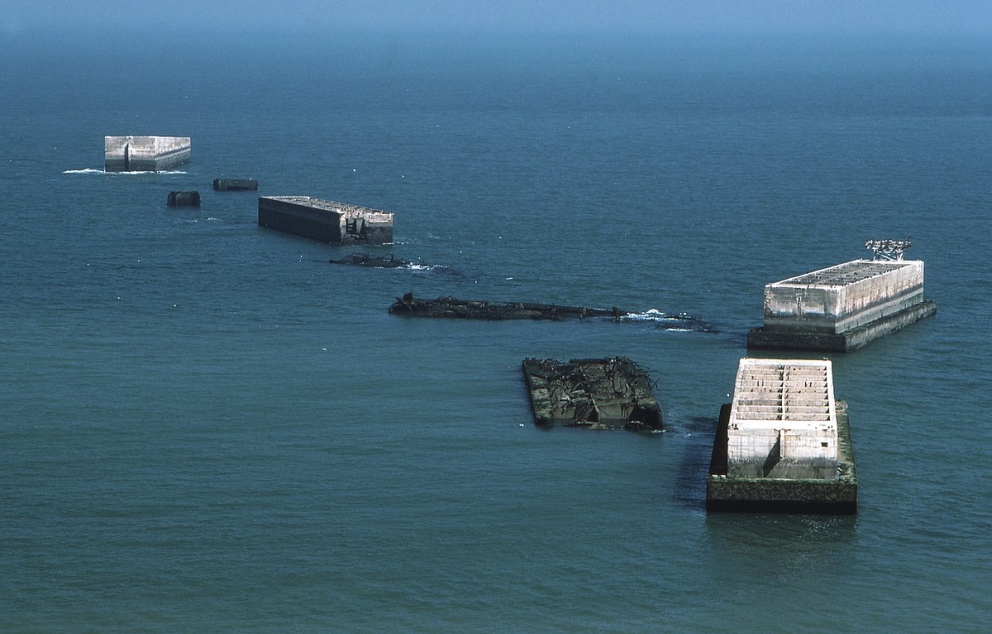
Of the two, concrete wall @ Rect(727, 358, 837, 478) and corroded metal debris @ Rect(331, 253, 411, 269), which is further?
corroded metal debris @ Rect(331, 253, 411, 269)

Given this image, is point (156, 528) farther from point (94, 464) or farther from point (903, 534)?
point (903, 534)

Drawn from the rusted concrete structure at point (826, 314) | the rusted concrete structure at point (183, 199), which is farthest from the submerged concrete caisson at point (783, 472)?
the rusted concrete structure at point (183, 199)

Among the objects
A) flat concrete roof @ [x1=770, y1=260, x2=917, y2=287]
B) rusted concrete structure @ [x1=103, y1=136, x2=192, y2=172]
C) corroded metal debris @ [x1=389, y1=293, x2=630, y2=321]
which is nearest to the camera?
flat concrete roof @ [x1=770, y1=260, x2=917, y2=287]

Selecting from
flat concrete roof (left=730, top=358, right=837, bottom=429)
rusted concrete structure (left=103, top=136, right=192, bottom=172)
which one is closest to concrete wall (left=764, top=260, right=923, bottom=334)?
flat concrete roof (left=730, top=358, right=837, bottom=429)

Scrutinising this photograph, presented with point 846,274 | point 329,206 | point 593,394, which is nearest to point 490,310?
point 846,274

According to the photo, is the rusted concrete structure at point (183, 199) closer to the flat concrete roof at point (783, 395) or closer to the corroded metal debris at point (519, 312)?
the corroded metal debris at point (519, 312)

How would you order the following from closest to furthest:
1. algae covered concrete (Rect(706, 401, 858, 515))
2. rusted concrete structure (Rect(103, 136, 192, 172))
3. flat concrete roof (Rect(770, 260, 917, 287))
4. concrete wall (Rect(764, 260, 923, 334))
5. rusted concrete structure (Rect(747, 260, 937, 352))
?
algae covered concrete (Rect(706, 401, 858, 515))
rusted concrete structure (Rect(747, 260, 937, 352))
concrete wall (Rect(764, 260, 923, 334))
flat concrete roof (Rect(770, 260, 917, 287))
rusted concrete structure (Rect(103, 136, 192, 172))

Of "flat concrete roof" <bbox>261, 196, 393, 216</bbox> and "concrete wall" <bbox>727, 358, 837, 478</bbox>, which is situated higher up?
"flat concrete roof" <bbox>261, 196, 393, 216</bbox>

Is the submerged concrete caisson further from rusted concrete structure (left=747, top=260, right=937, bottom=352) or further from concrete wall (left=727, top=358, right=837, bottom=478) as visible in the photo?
rusted concrete structure (left=747, top=260, right=937, bottom=352)

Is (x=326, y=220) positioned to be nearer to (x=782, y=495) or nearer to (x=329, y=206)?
(x=329, y=206)
